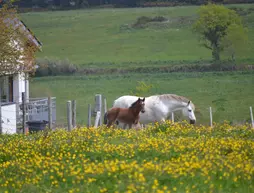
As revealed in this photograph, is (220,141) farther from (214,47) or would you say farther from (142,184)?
(214,47)

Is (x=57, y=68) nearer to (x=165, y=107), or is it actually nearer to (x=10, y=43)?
(x=165, y=107)

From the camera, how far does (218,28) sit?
7644 cm

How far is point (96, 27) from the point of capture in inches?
3802

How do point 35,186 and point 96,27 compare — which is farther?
point 96,27

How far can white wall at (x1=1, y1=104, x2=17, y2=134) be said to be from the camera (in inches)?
1105

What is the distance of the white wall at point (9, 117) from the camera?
28062mm

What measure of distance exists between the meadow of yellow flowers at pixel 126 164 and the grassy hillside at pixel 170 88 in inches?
968

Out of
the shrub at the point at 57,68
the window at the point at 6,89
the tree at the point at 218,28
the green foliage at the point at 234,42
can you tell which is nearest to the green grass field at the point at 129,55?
the green foliage at the point at 234,42

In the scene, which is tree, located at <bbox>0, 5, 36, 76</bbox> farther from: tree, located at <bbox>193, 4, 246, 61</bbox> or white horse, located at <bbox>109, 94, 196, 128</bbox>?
tree, located at <bbox>193, 4, 246, 61</bbox>

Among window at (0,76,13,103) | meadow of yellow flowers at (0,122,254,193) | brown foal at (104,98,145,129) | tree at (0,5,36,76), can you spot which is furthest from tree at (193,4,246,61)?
meadow of yellow flowers at (0,122,254,193)

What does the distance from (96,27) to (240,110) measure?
55651 mm

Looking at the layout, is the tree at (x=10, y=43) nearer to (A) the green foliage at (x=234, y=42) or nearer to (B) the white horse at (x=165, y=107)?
(B) the white horse at (x=165, y=107)

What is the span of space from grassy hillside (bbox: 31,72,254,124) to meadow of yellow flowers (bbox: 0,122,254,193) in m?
24.6

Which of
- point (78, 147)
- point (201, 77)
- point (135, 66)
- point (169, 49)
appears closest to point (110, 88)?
point (201, 77)
